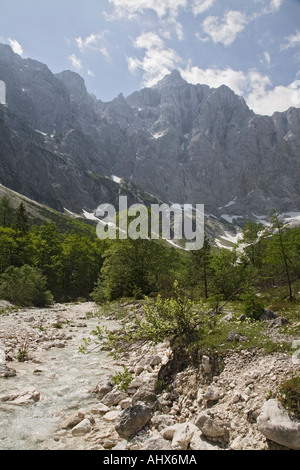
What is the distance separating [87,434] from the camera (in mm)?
6305

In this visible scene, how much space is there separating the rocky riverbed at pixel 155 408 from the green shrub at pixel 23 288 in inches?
985

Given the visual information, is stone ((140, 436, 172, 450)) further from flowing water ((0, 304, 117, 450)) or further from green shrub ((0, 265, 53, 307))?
green shrub ((0, 265, 53, 307))

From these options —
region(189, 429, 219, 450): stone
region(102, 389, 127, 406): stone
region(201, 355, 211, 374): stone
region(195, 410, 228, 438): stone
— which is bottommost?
region(102, 389, 127, 406): stone

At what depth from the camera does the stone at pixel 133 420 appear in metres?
6.17

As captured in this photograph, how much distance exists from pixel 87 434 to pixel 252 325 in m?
6.29

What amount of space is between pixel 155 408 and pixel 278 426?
316cm

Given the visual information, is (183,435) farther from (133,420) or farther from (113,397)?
(113,397)

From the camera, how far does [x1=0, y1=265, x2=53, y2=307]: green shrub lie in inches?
1297

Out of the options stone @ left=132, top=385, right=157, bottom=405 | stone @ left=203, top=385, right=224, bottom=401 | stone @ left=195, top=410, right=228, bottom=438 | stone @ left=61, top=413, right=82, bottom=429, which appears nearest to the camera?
stone @ left=195, top=410, right=228, bottom=438

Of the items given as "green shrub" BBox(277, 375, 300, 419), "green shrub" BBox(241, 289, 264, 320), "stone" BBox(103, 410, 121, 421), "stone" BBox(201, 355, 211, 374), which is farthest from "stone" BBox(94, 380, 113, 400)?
"green shrub" BBox(241, 289, 264, 320)

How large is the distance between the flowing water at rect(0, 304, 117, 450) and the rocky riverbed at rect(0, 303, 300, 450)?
0.03 meters

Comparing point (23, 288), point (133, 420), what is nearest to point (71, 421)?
point (133, 420)
